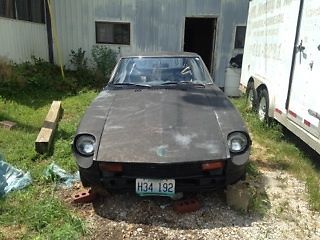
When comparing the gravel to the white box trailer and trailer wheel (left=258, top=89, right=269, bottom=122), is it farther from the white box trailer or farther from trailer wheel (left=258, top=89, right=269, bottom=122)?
trailer wheel (left=258, top=89, right=269, bottom=122)

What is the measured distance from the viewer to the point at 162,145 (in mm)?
3125

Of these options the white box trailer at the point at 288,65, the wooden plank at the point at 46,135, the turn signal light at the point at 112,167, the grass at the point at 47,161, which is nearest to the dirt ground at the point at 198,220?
the grass at the point at 47,161

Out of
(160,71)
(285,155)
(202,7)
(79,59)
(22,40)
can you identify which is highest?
(202,7)

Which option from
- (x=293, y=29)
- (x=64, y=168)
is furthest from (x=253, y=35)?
(x=64, y=168)

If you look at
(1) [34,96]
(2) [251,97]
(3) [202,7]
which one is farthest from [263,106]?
(3) [202,7]

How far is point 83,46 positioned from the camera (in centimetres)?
1176

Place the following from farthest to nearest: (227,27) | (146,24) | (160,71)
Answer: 1. (146,24)
2. (227,27)
3. (160,71)

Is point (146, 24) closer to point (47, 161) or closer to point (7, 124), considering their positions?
point (7, 124)

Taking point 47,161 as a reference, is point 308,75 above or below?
above

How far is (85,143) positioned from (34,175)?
3.84ft

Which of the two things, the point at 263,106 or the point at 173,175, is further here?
the point at 263,106

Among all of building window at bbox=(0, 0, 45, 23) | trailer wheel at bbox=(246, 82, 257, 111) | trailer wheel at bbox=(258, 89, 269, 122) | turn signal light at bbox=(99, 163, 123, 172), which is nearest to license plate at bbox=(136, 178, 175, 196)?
turn signal light at bbox=(99, 163, 123, 172)

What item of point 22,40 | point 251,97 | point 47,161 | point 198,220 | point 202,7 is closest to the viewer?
point 198,220

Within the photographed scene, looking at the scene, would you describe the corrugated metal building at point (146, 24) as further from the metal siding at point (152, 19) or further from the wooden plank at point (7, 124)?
the wooden plank at point (7, 124)
